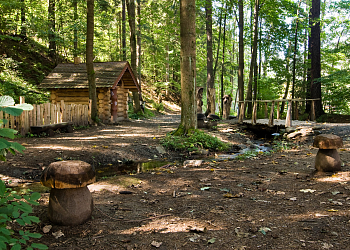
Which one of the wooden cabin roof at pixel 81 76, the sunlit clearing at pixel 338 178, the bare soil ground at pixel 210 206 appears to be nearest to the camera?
the bare soil ground at pixel 210 206

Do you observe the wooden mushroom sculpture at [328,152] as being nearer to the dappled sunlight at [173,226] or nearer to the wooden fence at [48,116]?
the dappled sunlight at [173,226]

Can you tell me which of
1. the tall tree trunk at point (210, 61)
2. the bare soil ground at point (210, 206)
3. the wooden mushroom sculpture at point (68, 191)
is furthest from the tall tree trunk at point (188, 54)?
the tall tree trunk at point (210, 61)

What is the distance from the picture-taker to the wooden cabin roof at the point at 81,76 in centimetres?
1725

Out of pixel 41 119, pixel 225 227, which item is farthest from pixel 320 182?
pixel 41 119

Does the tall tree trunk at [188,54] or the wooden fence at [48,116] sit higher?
the tall tree trunk at [188,54]

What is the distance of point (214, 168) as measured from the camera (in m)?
6.88

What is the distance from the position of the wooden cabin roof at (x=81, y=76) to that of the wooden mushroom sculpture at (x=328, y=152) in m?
14.0

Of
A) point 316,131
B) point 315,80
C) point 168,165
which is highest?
point 315,80

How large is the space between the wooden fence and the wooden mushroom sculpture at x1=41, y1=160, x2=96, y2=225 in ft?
24.1

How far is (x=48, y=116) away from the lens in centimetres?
1155

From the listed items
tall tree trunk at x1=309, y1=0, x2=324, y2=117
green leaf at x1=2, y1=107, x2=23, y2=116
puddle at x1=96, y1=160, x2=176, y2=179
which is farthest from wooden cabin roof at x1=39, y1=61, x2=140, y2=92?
green leaf at x1=2, y1=107, x2=23, y2=116

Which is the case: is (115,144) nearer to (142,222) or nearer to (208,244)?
(142,222)

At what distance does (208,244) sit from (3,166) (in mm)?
5642

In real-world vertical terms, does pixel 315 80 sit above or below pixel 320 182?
above
